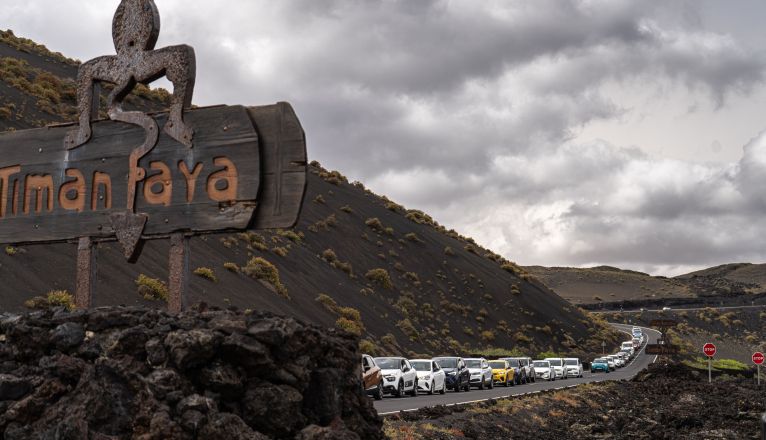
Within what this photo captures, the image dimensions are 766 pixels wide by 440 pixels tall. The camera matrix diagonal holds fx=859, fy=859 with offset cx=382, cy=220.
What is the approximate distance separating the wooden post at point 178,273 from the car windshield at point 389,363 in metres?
20.2

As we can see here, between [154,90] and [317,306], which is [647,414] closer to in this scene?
[317,306]

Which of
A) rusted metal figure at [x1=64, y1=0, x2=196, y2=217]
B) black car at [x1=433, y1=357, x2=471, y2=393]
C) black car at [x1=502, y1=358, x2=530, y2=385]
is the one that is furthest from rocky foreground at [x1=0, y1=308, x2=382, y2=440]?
black car at [x1=502, y1=358, x2=530, y2=385]

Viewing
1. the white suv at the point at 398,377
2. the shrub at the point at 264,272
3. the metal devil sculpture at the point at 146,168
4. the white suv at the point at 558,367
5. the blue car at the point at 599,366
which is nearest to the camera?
the metal devil sculpture at the point at 146,168

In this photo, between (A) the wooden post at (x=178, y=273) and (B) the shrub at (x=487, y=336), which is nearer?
(A) the wooden post at (x=178, y=273)

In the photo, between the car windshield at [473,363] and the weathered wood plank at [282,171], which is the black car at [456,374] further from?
the weathered wood plank at [282,171]

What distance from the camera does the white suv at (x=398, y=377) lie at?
93.0 ft

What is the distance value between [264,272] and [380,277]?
54.6ft

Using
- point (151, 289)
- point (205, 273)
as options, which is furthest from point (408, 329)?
point (151, 289)

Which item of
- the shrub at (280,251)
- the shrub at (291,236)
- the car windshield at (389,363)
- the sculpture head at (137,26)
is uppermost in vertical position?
the shrub at (291,236)

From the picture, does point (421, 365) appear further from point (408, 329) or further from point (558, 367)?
point (558, 367)

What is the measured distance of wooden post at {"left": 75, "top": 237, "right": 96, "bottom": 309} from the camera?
948 cm

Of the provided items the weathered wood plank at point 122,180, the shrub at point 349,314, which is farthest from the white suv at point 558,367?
the weathered wood plank at point 122,180

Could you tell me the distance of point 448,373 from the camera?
117 ft

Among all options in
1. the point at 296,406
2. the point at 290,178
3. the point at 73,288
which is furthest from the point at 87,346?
the point at 73,288
